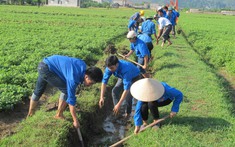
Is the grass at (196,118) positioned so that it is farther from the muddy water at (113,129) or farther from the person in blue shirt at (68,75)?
the person in blue shirt at (68,75)

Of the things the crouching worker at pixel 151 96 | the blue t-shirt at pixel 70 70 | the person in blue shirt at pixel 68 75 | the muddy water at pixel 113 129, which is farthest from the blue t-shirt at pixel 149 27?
the blue t-shirt at pixel 70 70

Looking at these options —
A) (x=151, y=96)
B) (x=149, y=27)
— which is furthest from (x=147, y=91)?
(x=149, y=27)

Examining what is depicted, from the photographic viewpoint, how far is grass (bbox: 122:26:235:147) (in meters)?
5.11

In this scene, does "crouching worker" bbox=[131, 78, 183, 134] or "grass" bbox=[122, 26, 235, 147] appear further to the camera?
"grass" bbox=[122, 26, 235, 147]

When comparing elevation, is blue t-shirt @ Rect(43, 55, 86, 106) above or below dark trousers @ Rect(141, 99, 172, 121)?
above

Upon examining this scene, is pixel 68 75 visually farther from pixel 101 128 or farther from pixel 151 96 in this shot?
pixel 101 128

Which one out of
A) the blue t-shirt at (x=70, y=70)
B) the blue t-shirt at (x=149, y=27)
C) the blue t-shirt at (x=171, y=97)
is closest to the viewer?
the blue t-shirt at (x=70, y=70)

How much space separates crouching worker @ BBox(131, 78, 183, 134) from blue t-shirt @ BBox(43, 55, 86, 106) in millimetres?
943

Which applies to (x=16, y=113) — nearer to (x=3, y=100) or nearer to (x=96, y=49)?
(x=3, y=100)

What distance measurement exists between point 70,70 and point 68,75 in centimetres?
9

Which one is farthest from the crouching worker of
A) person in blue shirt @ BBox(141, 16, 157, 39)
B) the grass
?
person in blue shirt @ BBox(141, 16, 157, 39)

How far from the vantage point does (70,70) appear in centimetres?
461

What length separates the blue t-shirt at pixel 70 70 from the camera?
176 inches

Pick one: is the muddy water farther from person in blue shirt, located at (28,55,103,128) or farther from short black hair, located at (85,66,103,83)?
short black hair, located at (85,66,103,83)
